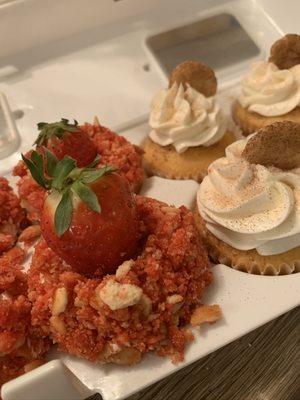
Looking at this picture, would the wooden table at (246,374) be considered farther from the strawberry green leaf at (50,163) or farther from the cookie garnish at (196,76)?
the cookie garnish at (196,76)

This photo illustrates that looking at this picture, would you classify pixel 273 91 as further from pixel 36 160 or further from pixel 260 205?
pixel 36 160

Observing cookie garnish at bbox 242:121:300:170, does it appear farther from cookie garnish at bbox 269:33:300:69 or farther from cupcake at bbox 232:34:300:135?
cookie garnish at bbox 269:33:300:69

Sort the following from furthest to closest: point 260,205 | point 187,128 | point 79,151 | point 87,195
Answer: point 187,128, point 79,151, point 260,205, point 87,195

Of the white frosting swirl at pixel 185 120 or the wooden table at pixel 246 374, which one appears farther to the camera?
the white frosting swirl at pixel 185 120

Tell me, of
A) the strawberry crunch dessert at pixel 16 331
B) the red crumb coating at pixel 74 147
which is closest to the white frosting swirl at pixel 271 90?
the red crumb coating at pixel 74 147

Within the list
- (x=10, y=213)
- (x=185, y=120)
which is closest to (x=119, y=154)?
(x=185, y=120)

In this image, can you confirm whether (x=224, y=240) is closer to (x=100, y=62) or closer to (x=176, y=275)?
(x=176, y=275)
